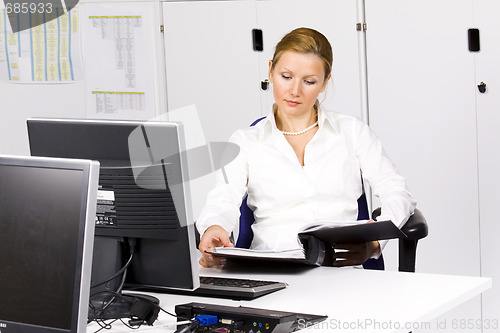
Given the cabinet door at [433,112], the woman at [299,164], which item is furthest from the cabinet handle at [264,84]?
the woman at [299,164]

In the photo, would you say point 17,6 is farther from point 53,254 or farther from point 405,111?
point 53,254

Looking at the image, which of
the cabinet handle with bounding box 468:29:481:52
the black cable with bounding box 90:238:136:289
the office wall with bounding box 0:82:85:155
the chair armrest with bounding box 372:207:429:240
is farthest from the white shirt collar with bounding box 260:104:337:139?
the office wall with bounding box 0:82:85:155

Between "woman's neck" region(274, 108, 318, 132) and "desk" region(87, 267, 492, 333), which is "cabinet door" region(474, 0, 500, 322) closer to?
"woman's neck" region(274, 108, 318, 132)

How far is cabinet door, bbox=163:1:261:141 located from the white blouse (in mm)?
1156

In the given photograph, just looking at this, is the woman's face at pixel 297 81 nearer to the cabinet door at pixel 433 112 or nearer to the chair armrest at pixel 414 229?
the chair armrest at pixel 414 229

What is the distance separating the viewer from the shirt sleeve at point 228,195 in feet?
7.20

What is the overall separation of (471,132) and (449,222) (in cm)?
39

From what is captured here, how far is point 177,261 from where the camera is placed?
159cm

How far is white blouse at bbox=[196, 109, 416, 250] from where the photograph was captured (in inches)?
90.0

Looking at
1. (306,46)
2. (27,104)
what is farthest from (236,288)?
(27,104)

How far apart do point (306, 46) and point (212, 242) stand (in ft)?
2.25

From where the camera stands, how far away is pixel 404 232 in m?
2.15

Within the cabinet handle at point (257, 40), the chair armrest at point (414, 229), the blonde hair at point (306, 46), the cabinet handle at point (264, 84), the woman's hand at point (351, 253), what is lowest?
the woman's hand at point (351, 253)

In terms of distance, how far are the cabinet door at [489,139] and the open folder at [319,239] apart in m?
1.40
